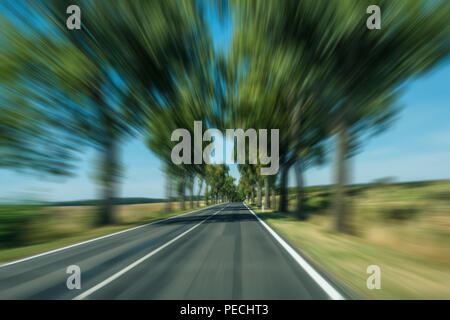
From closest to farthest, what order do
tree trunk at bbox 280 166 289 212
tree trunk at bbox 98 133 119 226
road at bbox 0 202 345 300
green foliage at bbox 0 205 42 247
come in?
road at bbox 0 202 345 300, green foliage at bbox 0 205 42 247, tree trunk at bbox 98 133 119 226, tree trunk at bbox 280 166 289 212

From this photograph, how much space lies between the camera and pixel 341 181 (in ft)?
31.6

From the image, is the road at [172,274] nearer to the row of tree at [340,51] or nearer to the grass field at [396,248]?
the grass field at [396,248]

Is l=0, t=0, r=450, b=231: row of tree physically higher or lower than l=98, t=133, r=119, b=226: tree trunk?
higher

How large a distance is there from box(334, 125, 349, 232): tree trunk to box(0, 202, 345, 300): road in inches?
160

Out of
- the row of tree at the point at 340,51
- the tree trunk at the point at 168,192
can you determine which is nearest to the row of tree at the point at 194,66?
the row of tree at the point at 340,51

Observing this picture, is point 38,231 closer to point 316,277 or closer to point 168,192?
point 316,277

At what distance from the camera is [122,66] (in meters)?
12.3

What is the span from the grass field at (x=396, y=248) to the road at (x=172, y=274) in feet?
2.38

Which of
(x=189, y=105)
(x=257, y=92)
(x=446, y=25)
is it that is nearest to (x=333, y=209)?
(x=446, y=25)

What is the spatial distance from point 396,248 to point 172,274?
802 cm

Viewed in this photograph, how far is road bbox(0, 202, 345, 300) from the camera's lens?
3695mm

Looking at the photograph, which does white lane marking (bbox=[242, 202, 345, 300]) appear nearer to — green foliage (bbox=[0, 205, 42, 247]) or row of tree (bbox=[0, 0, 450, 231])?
row of tree (bbox=[0, 0, 450, 231])

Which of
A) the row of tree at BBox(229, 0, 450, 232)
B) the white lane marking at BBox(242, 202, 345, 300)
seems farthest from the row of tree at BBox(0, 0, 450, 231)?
the white lane marking at BBox(242, 202, 345, 300)

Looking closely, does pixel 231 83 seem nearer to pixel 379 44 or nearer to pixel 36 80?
pixel 379 44
